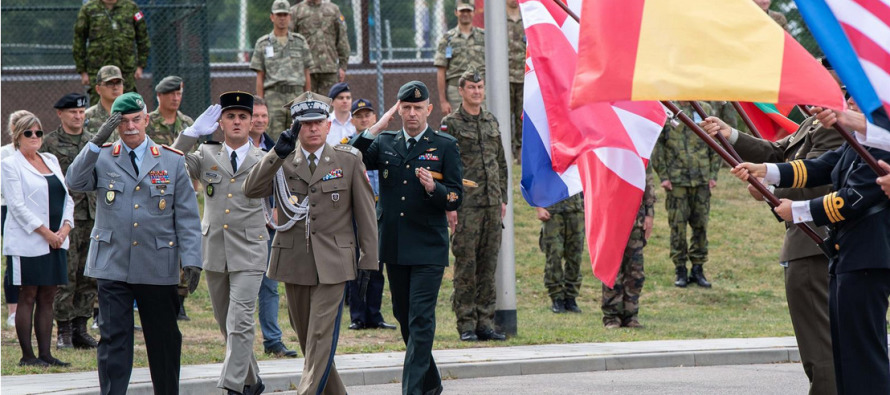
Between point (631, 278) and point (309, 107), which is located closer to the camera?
point (309, 107)

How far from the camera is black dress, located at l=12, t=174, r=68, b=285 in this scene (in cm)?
1109

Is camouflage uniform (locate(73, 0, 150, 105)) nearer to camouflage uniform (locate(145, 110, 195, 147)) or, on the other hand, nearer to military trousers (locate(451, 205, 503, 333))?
camouflage uniform (locate(145, 110, 195, 147))

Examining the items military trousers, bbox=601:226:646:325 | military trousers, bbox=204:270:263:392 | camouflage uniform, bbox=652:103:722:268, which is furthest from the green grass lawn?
military trousers, bbox=204:270:263:392

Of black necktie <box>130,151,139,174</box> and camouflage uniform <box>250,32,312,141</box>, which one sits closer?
black necktie <box>130,151,139,174</box>

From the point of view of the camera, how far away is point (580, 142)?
9070 millimetres

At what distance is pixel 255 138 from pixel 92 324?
320 centimetres

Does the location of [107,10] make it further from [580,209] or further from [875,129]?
[875,129]

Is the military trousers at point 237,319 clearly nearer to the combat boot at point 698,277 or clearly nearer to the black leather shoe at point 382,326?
the black leather shoe at point 382,326

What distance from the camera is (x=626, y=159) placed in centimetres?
855

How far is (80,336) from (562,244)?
550 cm

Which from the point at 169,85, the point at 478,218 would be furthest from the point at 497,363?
the point at 169,85

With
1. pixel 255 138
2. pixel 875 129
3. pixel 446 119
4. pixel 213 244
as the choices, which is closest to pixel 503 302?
pixel 446 119

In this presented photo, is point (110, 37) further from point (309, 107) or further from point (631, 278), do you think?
point (309, 107)

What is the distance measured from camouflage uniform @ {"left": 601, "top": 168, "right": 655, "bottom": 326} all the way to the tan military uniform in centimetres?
488
